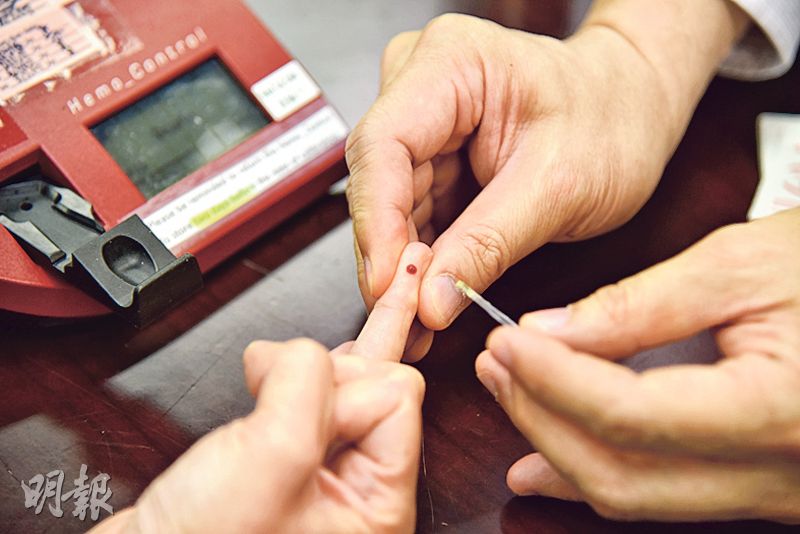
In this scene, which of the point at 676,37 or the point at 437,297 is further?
the point at 676,37

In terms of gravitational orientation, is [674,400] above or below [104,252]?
below

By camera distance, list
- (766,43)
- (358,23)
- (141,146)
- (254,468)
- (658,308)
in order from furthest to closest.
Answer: (358,23), (766,43), (141,146), (658,308), (254,468)

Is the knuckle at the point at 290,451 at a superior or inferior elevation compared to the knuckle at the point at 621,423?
superior

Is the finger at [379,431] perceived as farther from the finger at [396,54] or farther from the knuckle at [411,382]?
the finger at [396,54]

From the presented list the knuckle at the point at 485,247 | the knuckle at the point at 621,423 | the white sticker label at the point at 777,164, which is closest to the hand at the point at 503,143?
the knuckle at the point at 485,247

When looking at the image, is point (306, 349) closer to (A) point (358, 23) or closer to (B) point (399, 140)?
(B) point (399, 140)

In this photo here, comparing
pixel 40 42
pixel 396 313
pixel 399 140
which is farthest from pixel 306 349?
pixel 40 42

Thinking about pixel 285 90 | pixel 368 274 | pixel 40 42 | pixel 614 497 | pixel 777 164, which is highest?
pixel 40 42

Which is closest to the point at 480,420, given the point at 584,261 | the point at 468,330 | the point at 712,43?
the point at 468,330
